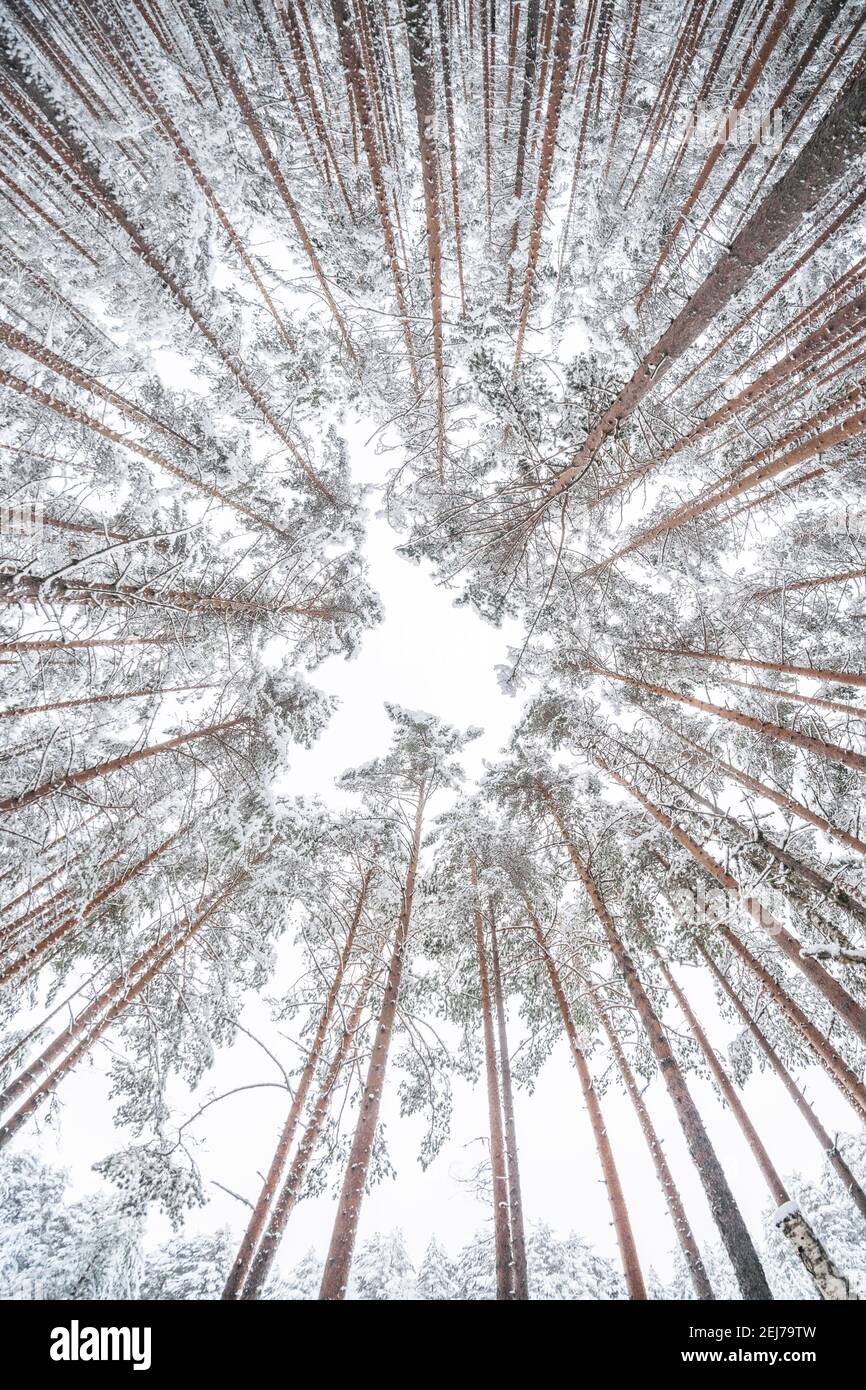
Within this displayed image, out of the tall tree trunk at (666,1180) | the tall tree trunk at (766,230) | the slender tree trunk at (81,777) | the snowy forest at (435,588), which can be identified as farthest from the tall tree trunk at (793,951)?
the slender tree trunk at (81,777)

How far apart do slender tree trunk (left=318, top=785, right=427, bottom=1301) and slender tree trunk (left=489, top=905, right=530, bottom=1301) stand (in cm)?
225

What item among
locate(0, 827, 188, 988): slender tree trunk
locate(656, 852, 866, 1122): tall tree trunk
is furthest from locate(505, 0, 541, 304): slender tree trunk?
locate(0, 827, 188, 988): slender tree trunk

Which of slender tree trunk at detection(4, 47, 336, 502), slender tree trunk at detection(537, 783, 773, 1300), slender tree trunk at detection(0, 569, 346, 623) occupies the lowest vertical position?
slender tree trunk at detection(537, 783, 773, 1300)

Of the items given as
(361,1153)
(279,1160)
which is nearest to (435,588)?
(361,1153)

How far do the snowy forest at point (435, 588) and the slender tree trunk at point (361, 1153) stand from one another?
5 centimetres

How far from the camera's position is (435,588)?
9305mm

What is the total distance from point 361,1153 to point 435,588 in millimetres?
7688

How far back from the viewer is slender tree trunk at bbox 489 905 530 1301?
708 cm

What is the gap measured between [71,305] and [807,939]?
14.5 m

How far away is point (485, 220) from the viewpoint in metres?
8.12

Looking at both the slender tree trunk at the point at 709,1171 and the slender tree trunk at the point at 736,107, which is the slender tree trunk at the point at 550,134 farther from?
the slender tree trunk at the point at 709,1171

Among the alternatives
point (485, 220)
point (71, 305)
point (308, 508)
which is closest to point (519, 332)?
point (485, 220)

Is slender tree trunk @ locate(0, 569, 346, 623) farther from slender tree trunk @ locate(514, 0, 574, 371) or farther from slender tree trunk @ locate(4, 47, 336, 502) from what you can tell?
slender tree trunk @ locate(514, 0, 574, 371)

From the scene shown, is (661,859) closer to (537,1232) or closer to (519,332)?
(519,332)
